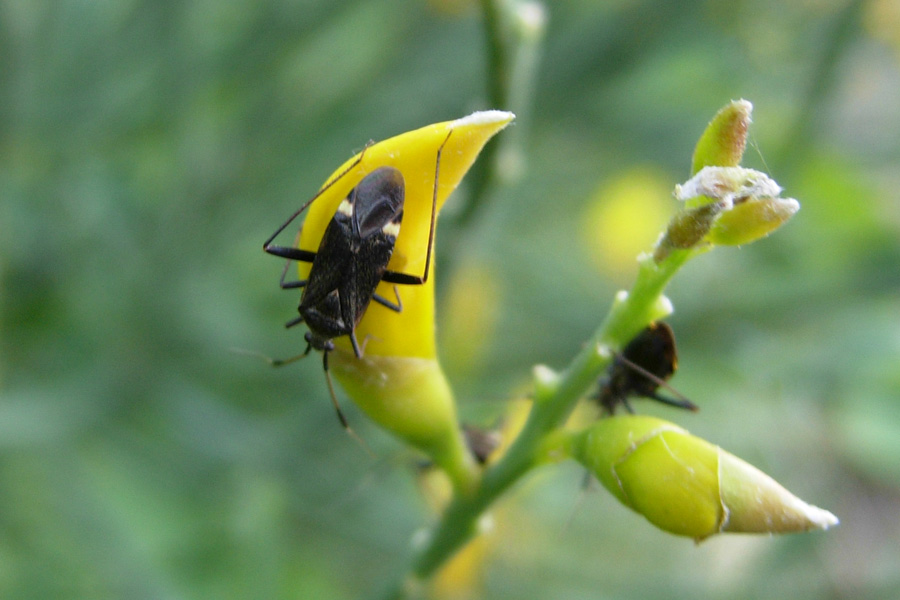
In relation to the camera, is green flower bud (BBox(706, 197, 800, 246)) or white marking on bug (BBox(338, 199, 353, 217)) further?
white marking on bug (BBox(338, 199, 353, 217))

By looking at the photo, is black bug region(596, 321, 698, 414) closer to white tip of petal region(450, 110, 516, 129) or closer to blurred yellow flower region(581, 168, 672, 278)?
white tip of petal region(450, 110, 516, 129)

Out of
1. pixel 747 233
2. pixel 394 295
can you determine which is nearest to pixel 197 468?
pixel 394 295

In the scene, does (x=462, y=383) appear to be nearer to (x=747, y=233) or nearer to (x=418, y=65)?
(x=418, y=65)

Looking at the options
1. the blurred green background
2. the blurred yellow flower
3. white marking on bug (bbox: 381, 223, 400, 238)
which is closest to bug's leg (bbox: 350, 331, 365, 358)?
white marking on bug (bbox: 381, 223, 400, 238)

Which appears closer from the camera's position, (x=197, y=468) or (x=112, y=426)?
(x=112, y=426)

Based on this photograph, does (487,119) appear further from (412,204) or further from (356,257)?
(356,257)

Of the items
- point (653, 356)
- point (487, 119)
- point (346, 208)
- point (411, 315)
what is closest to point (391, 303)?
point (411, 315)

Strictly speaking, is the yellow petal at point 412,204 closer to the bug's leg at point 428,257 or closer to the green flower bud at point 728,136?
the bug's leg at point 428,257
